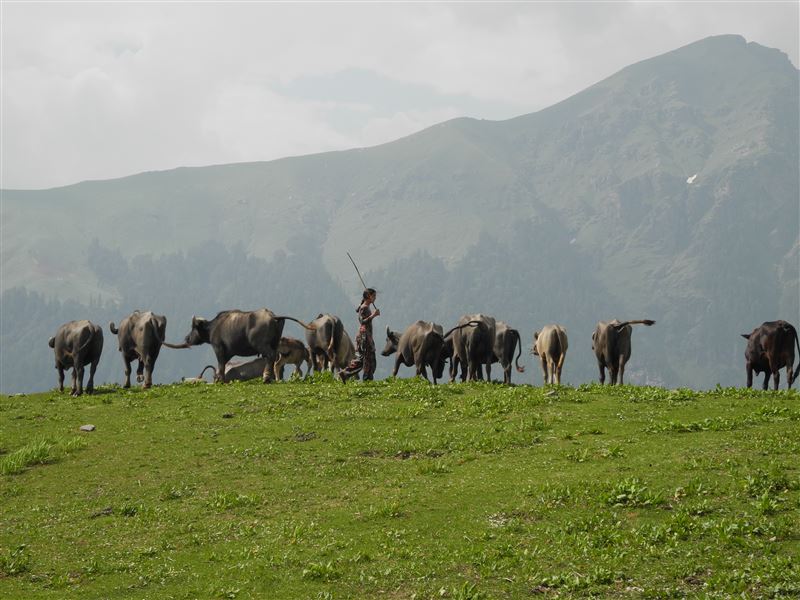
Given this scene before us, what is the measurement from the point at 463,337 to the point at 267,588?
25678 millimetres

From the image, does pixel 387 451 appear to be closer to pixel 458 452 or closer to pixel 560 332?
pixel 458 452

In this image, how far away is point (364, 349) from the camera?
36.9 m

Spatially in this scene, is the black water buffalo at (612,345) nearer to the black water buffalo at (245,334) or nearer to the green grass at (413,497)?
the green grass at (413,497)

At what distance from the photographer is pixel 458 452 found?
25.0 m

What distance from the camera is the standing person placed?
117 ft

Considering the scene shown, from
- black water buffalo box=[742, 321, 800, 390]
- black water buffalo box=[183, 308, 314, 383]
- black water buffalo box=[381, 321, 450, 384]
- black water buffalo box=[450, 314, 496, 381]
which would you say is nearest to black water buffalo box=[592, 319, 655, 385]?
black water buffalo box=[450, 314, 496, 381]

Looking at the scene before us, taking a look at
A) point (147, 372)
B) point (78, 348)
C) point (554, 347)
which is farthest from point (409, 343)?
point (78, 348)

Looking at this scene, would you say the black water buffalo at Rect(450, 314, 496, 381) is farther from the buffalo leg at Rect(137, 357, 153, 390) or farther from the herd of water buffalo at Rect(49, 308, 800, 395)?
the buffalo leg at Rect(137, 357, 153, 390)

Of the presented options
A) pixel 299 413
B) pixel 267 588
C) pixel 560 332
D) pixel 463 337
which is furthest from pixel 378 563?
pixel 560 332

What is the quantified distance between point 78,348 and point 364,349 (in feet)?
38.2

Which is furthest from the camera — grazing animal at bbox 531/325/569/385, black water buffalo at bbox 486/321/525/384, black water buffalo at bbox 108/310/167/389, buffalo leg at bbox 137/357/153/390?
grazing animal at bbox 531/325/569/385

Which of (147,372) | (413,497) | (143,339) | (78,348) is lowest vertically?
(413,497)

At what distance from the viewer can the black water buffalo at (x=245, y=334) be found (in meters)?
40.8

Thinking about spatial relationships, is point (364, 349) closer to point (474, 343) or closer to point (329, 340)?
point (474, 343)
